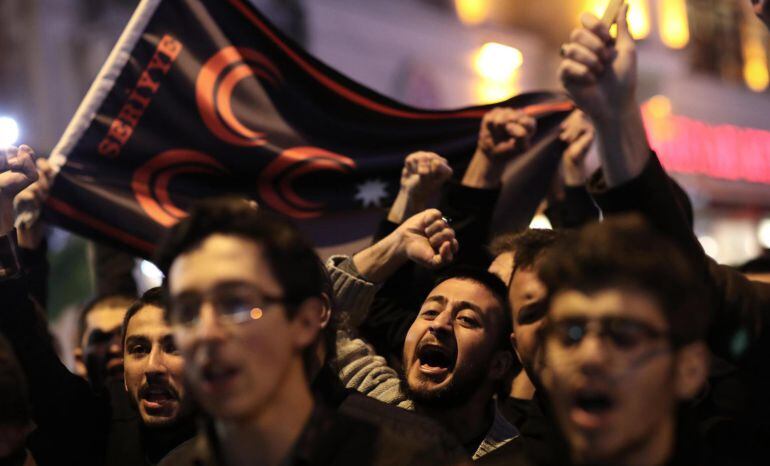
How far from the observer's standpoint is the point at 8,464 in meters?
3.12

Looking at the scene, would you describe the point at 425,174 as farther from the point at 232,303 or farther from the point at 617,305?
the point at 617,305

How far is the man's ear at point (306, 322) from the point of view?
93.6 inches

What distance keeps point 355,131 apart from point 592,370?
122 inches

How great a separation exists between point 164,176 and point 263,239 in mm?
2597

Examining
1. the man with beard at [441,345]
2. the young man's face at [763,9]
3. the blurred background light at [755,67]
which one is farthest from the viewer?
the blurred background light at [755,67]

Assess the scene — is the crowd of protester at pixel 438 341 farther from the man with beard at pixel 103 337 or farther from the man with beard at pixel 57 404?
the man with beard at pixel 103 337

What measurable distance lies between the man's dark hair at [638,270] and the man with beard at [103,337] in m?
2.87

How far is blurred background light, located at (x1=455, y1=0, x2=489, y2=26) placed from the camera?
873 inches

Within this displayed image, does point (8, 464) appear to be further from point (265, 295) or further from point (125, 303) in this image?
point (125, 303)

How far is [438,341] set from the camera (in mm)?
3615

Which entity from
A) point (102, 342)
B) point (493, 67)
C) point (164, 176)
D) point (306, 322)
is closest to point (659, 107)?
point (493, 67)

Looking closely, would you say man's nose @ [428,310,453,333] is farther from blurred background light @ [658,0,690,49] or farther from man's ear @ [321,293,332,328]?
blurred background light @ [658,0,690,49]

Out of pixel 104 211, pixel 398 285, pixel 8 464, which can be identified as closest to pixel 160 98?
pixel 104 211

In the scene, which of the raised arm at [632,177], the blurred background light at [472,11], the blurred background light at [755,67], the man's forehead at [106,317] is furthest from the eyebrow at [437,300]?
the blurred background light at [755,67]
